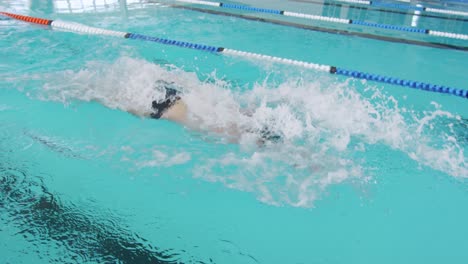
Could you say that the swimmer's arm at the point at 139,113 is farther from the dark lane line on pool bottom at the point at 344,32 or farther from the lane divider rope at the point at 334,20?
the lane divider rope at the point at 334,20

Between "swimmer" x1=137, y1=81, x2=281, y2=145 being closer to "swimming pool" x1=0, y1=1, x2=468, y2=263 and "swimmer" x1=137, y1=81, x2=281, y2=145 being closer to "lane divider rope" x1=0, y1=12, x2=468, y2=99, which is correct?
"swimming pool" x1=0, y1=1, x2=468, y2=263

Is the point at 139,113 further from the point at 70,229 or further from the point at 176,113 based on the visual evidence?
the point at 70,229

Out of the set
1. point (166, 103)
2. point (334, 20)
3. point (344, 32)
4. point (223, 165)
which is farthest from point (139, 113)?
point (334, 20)

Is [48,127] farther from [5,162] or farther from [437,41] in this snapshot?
[437,41]

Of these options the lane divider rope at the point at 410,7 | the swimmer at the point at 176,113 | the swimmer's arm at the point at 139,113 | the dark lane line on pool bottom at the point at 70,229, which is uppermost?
the lane divider rope at the point at 410,7

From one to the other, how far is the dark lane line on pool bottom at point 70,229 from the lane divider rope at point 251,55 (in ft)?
11.2

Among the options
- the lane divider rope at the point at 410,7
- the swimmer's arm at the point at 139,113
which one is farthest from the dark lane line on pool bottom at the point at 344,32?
the swimmer's arm at the point at 139,113

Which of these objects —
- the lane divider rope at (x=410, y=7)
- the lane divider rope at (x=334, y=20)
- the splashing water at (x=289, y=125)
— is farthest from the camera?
the lane divider rope at (x=410, y=7)

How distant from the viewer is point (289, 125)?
3066 mm

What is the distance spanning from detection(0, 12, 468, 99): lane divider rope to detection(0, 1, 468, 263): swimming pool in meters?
0.11

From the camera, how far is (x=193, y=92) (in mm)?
3510

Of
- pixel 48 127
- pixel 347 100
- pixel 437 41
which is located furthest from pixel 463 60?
pixel 48 127

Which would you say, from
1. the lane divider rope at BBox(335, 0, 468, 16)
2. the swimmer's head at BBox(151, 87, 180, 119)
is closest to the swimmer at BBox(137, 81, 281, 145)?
the swimmer's head at BBox(151, 87, 180, 119)

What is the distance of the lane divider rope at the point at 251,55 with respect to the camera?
13.7ft
